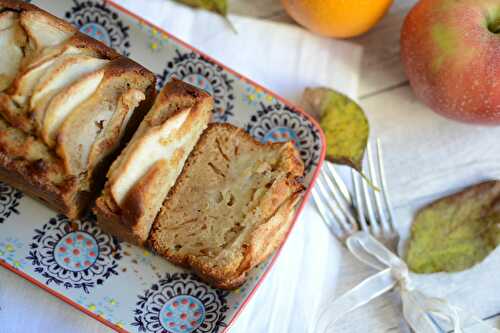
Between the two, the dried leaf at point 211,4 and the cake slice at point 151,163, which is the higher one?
the dried leaf at point 211,4

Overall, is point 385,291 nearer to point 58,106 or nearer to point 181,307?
point 181,307

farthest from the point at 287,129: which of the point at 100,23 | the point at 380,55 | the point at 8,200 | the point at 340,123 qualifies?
the point at 8,200

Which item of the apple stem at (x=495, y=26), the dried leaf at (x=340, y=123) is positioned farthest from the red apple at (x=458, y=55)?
the dried leaf at (x=340, y=123)

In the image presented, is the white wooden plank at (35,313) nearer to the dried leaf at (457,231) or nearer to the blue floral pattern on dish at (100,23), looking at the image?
the blue floral pattern on dish at (100,23)

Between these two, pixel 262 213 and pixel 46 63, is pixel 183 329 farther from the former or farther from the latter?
pixel 46 63

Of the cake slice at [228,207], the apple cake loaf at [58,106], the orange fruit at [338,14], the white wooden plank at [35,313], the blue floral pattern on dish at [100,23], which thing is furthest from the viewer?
the blue floral pattern on dish at [100,23]

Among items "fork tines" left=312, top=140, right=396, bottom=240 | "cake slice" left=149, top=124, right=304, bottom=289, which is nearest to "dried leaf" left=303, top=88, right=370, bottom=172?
"fork tines" left=312, top=140, right=396, bottom=240

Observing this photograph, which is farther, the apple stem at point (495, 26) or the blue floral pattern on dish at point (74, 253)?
the apple stem at point (495, 26)
